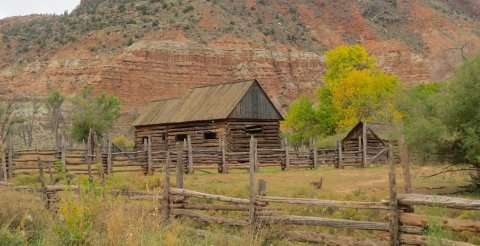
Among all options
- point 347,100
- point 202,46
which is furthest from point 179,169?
point 202,46

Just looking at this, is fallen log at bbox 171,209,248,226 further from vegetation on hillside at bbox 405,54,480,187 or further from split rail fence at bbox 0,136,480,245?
vegetation on hillside at bbox 405,54,480,187

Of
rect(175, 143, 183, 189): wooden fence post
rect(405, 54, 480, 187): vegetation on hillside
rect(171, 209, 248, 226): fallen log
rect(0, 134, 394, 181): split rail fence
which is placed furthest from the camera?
rect(0, 134, 394, 181): split rail fence

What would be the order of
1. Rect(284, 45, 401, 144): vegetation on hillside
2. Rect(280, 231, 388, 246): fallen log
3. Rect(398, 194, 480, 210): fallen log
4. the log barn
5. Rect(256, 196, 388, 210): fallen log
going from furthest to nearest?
Rect(284, 45, 401, 144): vegetation on hillside → the log barn → Rect(256, 196, 388, 210): fallen log → Rect(280, 231, 388, 246): fallen log → Rect(398, 194, 480, 210): fallen log

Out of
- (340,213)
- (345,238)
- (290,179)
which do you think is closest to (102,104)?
(290,179)

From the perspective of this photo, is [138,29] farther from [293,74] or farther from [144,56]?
[293,74]

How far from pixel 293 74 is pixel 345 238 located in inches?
2768

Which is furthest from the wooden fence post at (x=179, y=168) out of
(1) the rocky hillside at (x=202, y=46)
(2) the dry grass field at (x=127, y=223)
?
(1) the rocky hillside at (x=202, y=46)

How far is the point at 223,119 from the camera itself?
31.0 m

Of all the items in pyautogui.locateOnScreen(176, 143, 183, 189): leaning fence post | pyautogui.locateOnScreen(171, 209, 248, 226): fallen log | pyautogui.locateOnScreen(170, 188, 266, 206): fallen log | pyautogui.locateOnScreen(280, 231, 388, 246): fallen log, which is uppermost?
pyautogui.locateOnScreen(176, 143, 183, 189): leaning fence post

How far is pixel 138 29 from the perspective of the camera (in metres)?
73.3

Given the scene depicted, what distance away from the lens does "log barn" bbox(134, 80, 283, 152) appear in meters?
31.3

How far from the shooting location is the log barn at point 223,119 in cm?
3133

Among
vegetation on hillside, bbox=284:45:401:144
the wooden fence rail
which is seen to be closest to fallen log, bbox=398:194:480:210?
the wooden fence rail

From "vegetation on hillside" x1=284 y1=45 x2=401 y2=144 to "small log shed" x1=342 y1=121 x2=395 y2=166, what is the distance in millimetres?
8418
